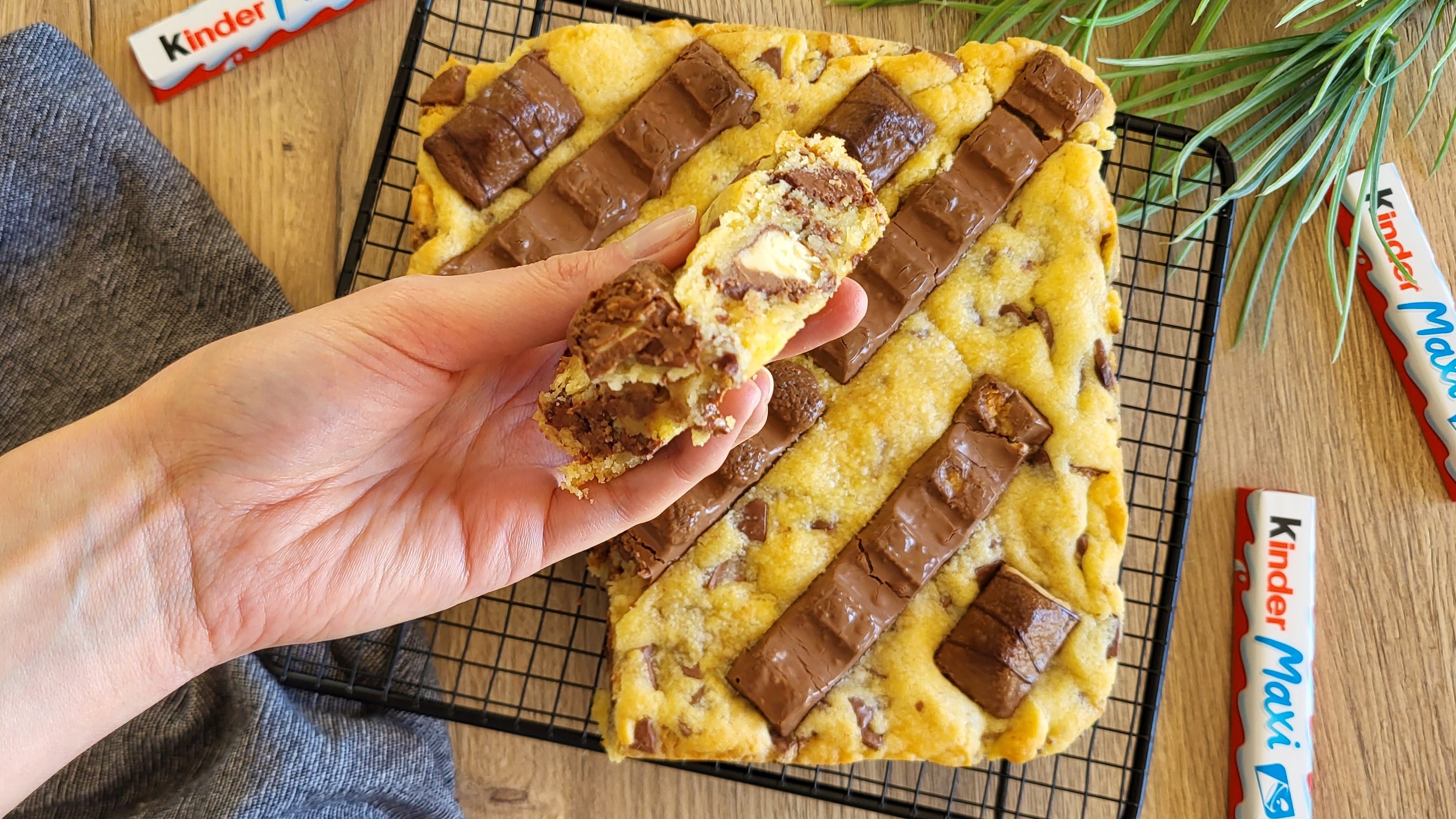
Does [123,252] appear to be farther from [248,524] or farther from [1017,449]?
[1017,449]

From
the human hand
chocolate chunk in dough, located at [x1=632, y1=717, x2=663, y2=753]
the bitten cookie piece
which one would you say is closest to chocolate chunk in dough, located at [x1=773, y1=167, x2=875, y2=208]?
the bitten cookie piece

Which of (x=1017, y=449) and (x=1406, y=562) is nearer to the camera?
(x=1017, y=449)

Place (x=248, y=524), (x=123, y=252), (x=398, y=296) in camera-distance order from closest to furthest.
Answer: (x=398, y=296)
(x=248, y=524)
(x=123, y=252)

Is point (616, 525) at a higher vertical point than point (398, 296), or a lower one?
lower

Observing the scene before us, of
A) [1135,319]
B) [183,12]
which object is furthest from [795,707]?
[183,12]

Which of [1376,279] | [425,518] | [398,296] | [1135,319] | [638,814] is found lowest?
[638,814]

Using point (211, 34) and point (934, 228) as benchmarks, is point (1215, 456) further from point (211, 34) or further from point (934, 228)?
point (211, 34)
